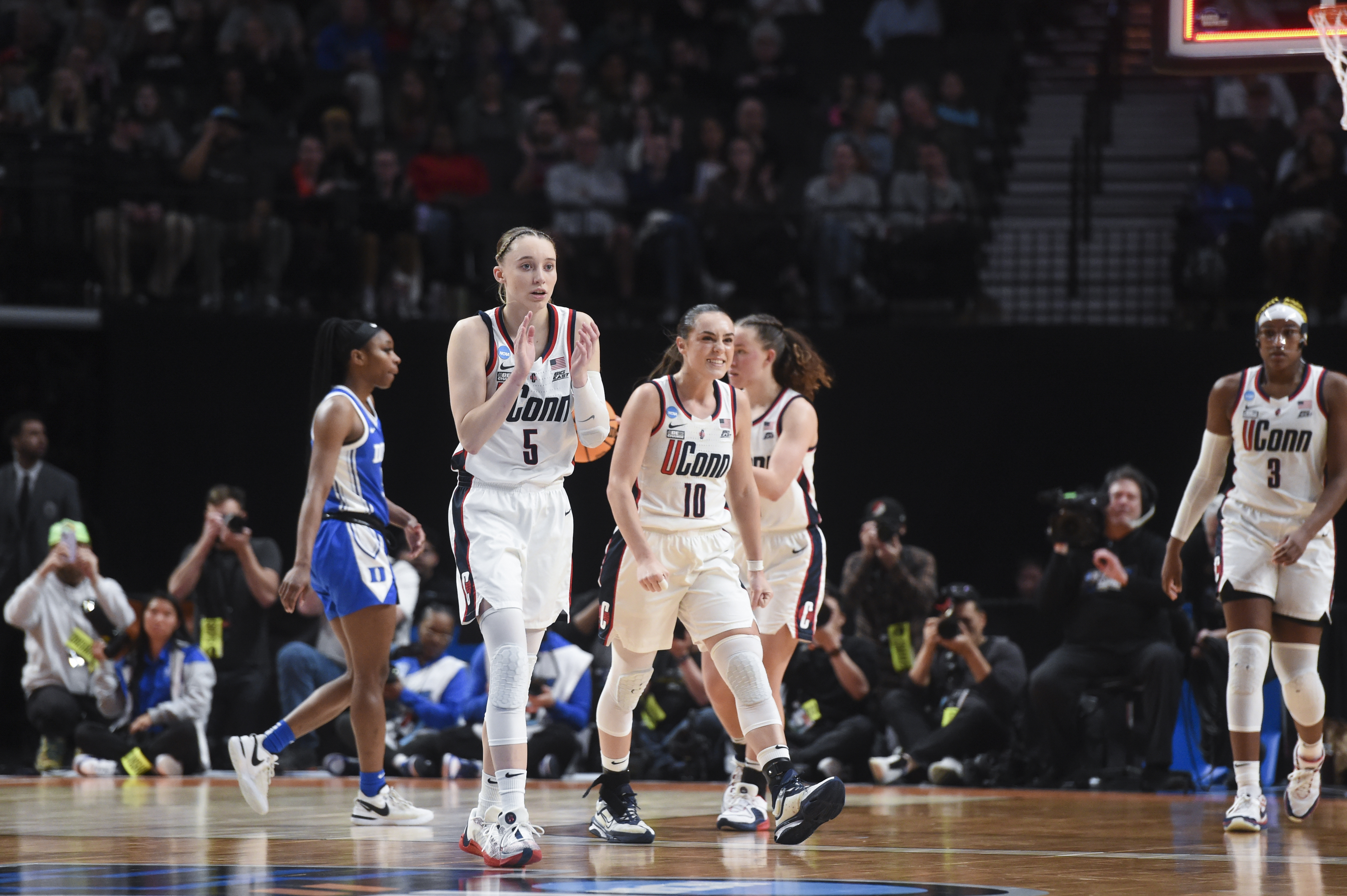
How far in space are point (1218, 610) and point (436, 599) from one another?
487cm

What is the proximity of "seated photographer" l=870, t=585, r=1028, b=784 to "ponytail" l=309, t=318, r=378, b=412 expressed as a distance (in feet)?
14.1

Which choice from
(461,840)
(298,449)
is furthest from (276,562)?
(461,840)

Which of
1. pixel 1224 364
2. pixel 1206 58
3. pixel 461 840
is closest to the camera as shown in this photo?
pixel 461 840

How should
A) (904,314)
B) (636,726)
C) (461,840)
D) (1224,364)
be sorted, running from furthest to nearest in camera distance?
(904,314) → (1224,364) → (636,726) → (461,840)

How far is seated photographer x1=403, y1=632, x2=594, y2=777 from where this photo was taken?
10266 mm

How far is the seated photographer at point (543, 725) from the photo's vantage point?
10.3 meters

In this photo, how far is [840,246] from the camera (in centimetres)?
1302

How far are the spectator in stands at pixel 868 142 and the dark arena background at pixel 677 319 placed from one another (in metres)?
0.05

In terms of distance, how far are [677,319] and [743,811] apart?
6.67m

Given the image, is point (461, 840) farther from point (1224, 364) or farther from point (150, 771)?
point (1224, 364)

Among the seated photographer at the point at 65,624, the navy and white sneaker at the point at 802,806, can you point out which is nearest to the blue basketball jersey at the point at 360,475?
the navy and white sneaker at the point at 802,806

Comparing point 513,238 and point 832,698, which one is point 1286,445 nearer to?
point 513,238

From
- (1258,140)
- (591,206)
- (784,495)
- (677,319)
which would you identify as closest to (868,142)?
Answer: (591,206)

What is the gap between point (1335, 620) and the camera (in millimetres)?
9633
